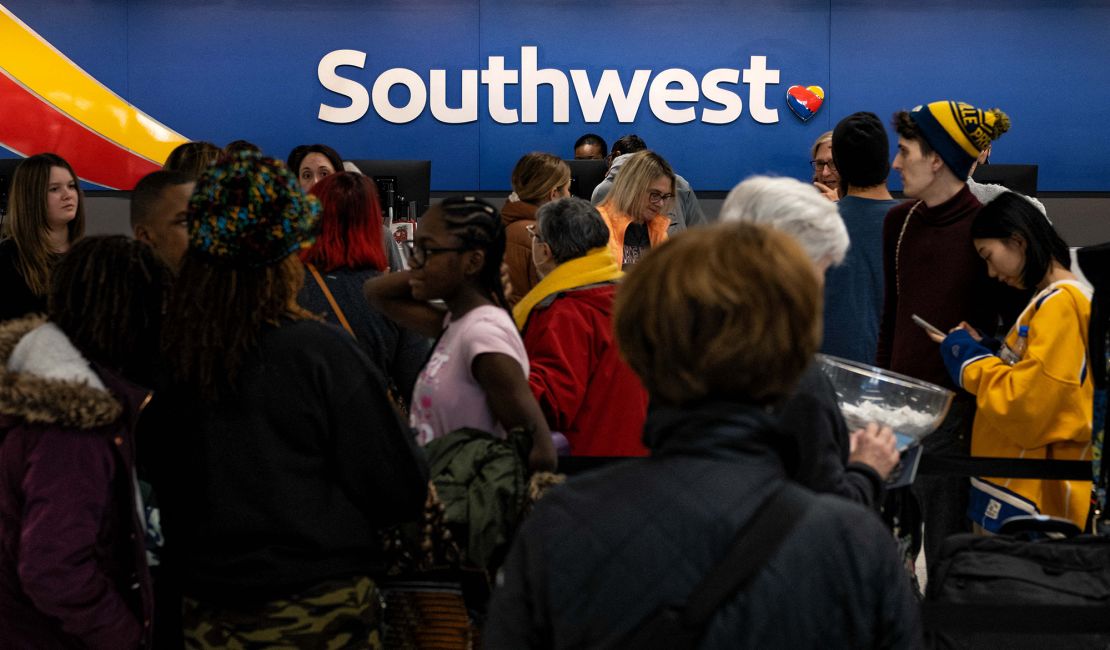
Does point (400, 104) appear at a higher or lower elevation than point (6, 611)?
higher

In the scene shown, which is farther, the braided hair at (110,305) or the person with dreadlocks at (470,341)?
the person with dreadlocks at (470,341)

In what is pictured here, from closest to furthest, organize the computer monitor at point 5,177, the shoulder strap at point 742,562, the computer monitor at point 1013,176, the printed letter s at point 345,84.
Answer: the shoulder strap at point 742,562 < the computer monitor at point 5,177 < the computer monitor at point 1013,176 < the printed letter s at point 345,84

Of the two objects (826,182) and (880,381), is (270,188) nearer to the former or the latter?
(880,381)

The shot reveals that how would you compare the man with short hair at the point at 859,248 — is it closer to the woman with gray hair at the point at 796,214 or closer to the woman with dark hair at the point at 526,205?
the woman with dark hair at the point at 526,205

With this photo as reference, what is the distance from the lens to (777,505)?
1.13 meters

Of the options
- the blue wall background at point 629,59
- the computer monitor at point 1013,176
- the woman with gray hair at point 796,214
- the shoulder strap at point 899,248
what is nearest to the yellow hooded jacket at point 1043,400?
the shoulder strap at point 899,248

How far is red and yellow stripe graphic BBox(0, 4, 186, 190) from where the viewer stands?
322 inches

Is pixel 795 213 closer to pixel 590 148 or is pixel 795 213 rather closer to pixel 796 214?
pixel 796 214

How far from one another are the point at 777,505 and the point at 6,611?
1.32 meters

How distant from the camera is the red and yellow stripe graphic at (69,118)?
26.8ft

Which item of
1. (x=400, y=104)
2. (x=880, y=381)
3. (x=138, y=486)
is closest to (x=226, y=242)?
(x=138, y=486)

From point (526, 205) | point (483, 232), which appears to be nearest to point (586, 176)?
point (526, 205)

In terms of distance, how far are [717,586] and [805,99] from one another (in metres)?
7.62

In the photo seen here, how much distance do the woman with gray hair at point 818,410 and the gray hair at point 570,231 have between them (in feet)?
3.07
